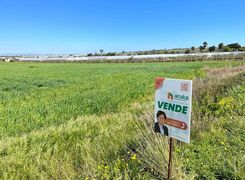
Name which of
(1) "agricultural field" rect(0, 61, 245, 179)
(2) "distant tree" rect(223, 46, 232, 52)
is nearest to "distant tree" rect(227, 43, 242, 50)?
(2) "distant tree" rect(223, 46, 232, 52)

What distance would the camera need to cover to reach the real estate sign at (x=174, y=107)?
2.72m

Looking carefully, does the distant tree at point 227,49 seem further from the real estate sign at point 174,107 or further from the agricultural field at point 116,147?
the real estate sign at point 174,107

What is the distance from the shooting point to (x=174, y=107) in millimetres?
2869

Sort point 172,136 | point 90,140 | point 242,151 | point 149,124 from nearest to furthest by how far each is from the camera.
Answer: point 172,136 → point 242,151 → point 149,124 → point 90,140

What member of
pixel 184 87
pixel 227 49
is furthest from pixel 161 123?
pixel 227 49

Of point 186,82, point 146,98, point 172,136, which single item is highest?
point 186,82

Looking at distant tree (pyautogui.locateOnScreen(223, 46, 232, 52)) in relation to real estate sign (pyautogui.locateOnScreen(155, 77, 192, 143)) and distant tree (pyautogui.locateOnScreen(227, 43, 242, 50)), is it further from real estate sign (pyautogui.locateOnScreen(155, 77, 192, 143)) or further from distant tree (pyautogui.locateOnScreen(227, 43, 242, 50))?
real estate sign (pyautogui.locateOnScreen(155, 77, 192, 143))

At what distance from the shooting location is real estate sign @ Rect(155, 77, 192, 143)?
2.72 meters

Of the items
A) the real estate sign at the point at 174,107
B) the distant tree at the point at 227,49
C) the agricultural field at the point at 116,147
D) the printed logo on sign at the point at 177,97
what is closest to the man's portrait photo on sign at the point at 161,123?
the real estate sign at the point at 174,107

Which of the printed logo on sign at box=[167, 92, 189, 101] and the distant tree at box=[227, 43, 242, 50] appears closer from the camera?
the printed logo on sign at box=[167, 92, 189, 101]

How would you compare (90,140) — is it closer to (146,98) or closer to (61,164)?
(61,164)

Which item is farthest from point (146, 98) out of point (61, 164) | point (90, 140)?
point (61, 164)

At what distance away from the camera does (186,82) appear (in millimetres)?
2711

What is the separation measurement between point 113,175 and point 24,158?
1873 mm
